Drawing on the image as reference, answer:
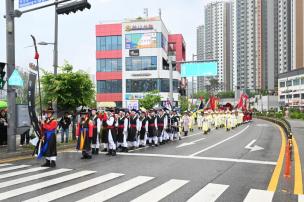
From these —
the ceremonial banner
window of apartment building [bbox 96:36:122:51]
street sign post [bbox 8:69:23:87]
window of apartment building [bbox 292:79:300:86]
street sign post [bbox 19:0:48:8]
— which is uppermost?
window of apartment building [bbox 96:36:122:51]

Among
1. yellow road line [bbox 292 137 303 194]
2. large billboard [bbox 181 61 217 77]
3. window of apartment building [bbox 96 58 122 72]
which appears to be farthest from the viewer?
window of apartment building [bbox 96 58 122 72]

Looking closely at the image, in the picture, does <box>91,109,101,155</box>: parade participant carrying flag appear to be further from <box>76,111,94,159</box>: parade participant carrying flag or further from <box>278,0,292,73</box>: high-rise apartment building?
<box>278,0,292,73</box>: high-rise apartment building

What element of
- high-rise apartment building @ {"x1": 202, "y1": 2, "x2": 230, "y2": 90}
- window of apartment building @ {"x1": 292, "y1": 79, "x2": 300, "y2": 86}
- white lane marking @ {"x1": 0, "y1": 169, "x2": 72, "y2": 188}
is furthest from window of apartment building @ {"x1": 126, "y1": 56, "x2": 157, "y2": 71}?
white lane marking @ {"x1": 0, "y1": 169, "x2": 72, "y2": 188}

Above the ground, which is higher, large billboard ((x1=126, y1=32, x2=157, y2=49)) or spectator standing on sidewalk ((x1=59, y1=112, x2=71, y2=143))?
large billboard ((x1=126, y1=32, x2=157, y2=49))

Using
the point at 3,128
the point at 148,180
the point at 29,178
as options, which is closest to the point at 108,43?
the point at 3,128

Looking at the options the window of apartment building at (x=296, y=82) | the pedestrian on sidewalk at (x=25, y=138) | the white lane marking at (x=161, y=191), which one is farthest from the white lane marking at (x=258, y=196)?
the window of apartment building at (x=296, y=82)

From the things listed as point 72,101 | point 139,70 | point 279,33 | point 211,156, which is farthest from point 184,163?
point 279,33

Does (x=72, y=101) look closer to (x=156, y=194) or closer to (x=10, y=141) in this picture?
(x=10, y=141)

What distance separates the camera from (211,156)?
12977 mm

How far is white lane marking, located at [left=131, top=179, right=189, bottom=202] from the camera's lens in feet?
22.2

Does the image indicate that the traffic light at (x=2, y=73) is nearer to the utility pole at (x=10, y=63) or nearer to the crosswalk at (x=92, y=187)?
the utility pole at (x=10, y=63)

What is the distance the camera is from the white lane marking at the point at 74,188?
6.79 metres

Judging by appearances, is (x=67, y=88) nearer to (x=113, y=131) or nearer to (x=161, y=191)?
(x=113, y=131)

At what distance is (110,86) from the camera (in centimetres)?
6341
